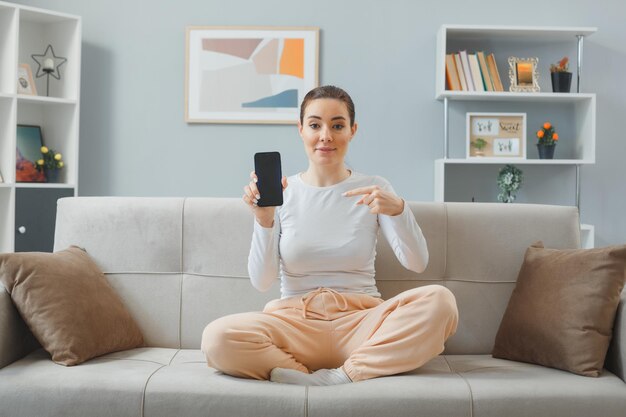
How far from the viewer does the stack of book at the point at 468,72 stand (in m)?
3.79

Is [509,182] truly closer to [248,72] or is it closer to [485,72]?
[485,72]

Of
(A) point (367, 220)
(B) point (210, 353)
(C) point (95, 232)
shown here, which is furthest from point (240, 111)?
(B) point (210, 353)

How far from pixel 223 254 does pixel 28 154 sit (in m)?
1.93

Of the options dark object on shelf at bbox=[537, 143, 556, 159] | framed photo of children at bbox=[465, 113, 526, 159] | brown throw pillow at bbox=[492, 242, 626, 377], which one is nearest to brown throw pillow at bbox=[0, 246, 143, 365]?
brown throw pillow at bbox=[492, 242, 626, 377]

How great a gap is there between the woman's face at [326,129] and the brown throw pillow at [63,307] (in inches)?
29.6

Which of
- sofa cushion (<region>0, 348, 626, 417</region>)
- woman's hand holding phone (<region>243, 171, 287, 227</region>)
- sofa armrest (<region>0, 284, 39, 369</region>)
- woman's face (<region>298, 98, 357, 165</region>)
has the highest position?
woman's face (<region>298, 98, 357, 165</region>)

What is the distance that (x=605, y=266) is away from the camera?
2.05m

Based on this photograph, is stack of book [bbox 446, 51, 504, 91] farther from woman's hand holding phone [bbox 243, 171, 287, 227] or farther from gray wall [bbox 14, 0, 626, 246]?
woman's hand holding phone [bbox 243, 171, 287, 227]

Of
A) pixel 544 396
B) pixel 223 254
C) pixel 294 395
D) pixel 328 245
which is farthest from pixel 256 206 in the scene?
pixel 544 396

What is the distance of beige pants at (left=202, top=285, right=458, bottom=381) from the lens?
1899 millimetres

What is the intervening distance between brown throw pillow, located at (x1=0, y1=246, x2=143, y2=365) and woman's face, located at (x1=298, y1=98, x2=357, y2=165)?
2.47 feet

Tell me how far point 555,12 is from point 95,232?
276cm

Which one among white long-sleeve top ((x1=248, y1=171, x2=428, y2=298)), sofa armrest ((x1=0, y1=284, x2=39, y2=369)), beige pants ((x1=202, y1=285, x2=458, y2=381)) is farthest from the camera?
white long-sleeve top ((x1=248, y1=171, x2=428, y2=298))

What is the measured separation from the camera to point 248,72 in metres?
4.00
